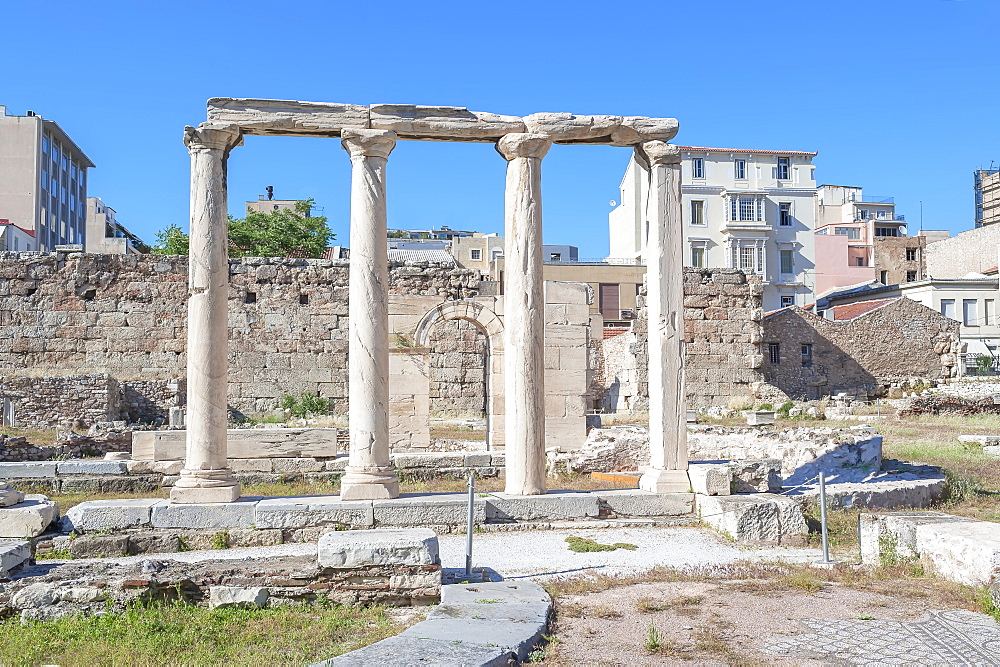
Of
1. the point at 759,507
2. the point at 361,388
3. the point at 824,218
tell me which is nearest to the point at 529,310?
the point at 361,388

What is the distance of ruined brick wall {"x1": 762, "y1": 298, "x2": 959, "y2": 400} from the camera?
3716cm

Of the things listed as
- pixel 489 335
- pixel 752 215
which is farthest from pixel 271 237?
pixel 752 215

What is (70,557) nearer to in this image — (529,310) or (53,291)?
(529,310)

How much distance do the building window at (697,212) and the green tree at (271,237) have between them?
24493 millimetres

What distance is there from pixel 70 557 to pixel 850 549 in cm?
886

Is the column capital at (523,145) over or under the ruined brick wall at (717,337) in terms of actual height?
over

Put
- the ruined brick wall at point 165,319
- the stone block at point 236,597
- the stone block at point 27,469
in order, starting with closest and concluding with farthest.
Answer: the stone block at point 236,597, the stone block at point 27,469, the ruined brick wall at point 165,319

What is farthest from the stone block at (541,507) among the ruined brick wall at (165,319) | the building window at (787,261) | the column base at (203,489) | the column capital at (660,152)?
the building window at (787,261)

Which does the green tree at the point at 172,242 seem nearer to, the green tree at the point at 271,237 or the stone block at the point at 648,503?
the green tree at the point at 271,237

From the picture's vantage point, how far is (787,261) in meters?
59.0

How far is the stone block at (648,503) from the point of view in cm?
1220

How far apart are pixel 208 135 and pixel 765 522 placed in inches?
347

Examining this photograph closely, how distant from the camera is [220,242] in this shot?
12.2 m

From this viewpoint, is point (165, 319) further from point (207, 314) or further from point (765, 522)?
point (765, 522)
